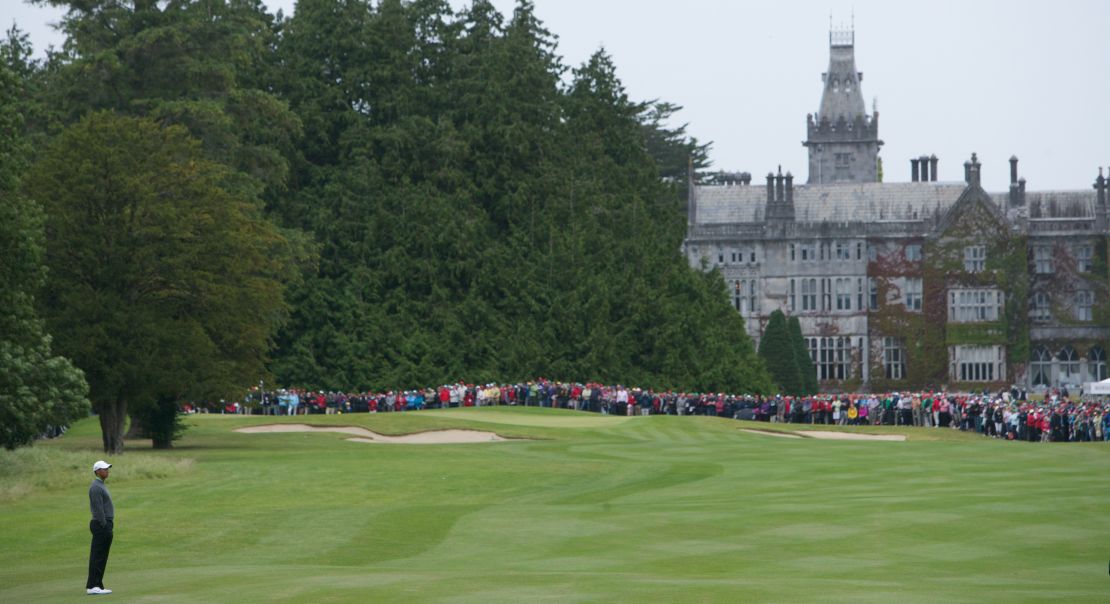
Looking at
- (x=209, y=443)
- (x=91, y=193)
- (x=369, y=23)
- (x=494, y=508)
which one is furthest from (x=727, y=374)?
(x=494, y=508)

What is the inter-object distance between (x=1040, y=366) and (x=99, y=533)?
3626 inches

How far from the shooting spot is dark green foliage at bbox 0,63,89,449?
4078cm

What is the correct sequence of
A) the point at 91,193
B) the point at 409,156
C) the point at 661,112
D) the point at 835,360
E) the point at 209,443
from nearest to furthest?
the point at 91,193, the point at 209,443, the point at 409,156, the point at 835,360, the point at 661,112

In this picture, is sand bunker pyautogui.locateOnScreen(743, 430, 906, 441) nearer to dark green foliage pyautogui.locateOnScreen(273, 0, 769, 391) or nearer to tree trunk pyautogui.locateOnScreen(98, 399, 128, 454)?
dark green foliage pyautogui.locateOnScreen(273, 0, 769, 391)

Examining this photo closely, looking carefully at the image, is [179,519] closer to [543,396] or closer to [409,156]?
[543,396]

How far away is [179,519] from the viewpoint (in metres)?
33.4

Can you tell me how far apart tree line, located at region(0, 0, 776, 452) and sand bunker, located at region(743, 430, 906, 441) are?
18.0 m

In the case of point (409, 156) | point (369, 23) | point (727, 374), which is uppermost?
point (369, 23)

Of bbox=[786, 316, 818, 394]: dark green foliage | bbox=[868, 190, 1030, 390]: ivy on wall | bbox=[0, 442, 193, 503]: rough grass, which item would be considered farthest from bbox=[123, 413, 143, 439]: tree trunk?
bbox=[868, 190, 1030, 390]: ivy on wall

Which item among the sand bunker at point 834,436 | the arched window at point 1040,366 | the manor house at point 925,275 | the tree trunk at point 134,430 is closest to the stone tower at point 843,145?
the manor house at point 925,275

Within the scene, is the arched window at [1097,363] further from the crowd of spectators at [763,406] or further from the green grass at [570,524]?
the green grass at [570,524]

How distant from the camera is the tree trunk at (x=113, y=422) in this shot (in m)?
51.3

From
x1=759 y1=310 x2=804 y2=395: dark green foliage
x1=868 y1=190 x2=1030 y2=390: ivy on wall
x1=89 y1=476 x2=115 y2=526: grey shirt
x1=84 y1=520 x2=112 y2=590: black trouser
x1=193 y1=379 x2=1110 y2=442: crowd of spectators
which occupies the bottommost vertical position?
x1=84 y1=520 x2=112 y2=590: black trouser

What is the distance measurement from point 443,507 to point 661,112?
105 m
